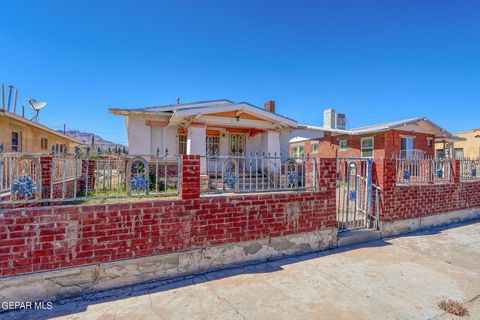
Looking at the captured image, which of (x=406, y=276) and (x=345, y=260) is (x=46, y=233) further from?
(x=406, y=276)

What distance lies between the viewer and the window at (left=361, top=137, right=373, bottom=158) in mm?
15570

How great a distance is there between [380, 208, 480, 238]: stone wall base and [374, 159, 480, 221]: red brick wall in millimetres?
106

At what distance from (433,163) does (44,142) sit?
65.9 ft

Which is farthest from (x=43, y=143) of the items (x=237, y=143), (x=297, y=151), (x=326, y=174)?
(x=326, y=174)

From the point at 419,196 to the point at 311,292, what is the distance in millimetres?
4552

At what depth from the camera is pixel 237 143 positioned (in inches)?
509

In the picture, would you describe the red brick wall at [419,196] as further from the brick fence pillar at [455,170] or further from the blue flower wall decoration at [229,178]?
the blue flower wall decoration at [229,178]

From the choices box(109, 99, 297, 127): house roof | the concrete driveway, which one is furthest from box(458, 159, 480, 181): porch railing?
box(109, 99, 297, 127): house roof

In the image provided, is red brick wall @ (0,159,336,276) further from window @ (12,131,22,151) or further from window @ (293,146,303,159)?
window @ (293,146,303,159)

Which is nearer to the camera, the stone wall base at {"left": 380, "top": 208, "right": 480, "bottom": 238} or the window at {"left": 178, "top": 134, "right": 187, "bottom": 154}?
the stone wall base at {"left": 380, "top": 208, "right": 480, "bottom": 238}

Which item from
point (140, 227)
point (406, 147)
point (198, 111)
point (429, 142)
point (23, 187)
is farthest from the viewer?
point (429, 142)

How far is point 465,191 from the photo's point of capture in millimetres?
7055

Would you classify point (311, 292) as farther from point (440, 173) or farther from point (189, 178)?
point (440, 173)

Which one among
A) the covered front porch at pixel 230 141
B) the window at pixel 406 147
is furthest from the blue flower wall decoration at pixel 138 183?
the window at pixel 406 147
